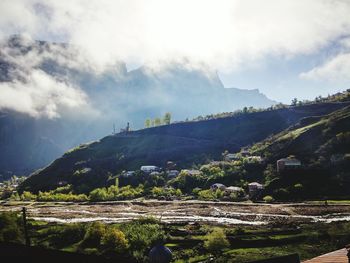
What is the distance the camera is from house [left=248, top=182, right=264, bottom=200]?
146 m

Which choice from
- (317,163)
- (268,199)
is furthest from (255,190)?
(317,163)

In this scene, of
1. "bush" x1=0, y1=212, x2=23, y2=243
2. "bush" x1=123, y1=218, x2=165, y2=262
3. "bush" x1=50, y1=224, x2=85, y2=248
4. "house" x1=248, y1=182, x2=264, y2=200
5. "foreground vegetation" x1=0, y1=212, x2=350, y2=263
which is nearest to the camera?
"foreground vegetation" x1=0, y1=212, x2=350, y2=263

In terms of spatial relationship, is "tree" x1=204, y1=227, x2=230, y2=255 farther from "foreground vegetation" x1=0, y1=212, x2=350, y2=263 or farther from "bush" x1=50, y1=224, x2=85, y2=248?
"bush" x1=50, y1=224, x2=85, y2=248

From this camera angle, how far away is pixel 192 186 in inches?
7106

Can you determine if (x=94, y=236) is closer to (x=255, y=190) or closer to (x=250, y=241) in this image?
(x=250, y=241)

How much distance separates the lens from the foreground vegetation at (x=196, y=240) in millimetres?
70562

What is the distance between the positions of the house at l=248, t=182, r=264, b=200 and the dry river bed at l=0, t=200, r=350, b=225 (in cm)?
1047

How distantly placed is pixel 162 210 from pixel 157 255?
104930mm

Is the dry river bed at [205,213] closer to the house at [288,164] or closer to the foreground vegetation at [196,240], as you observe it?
the foreground vegetation at [196,240]

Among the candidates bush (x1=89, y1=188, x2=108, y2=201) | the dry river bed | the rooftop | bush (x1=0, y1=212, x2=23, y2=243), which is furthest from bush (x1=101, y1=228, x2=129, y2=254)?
bush (x1=89, y1=188, x2=108, y2=201)

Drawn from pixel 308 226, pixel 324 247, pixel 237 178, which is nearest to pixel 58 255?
pixel 324 247

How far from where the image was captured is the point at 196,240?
275ft

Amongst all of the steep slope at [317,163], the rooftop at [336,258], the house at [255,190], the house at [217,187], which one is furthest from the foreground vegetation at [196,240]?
the house at [217,187]

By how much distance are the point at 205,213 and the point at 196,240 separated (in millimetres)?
39631
